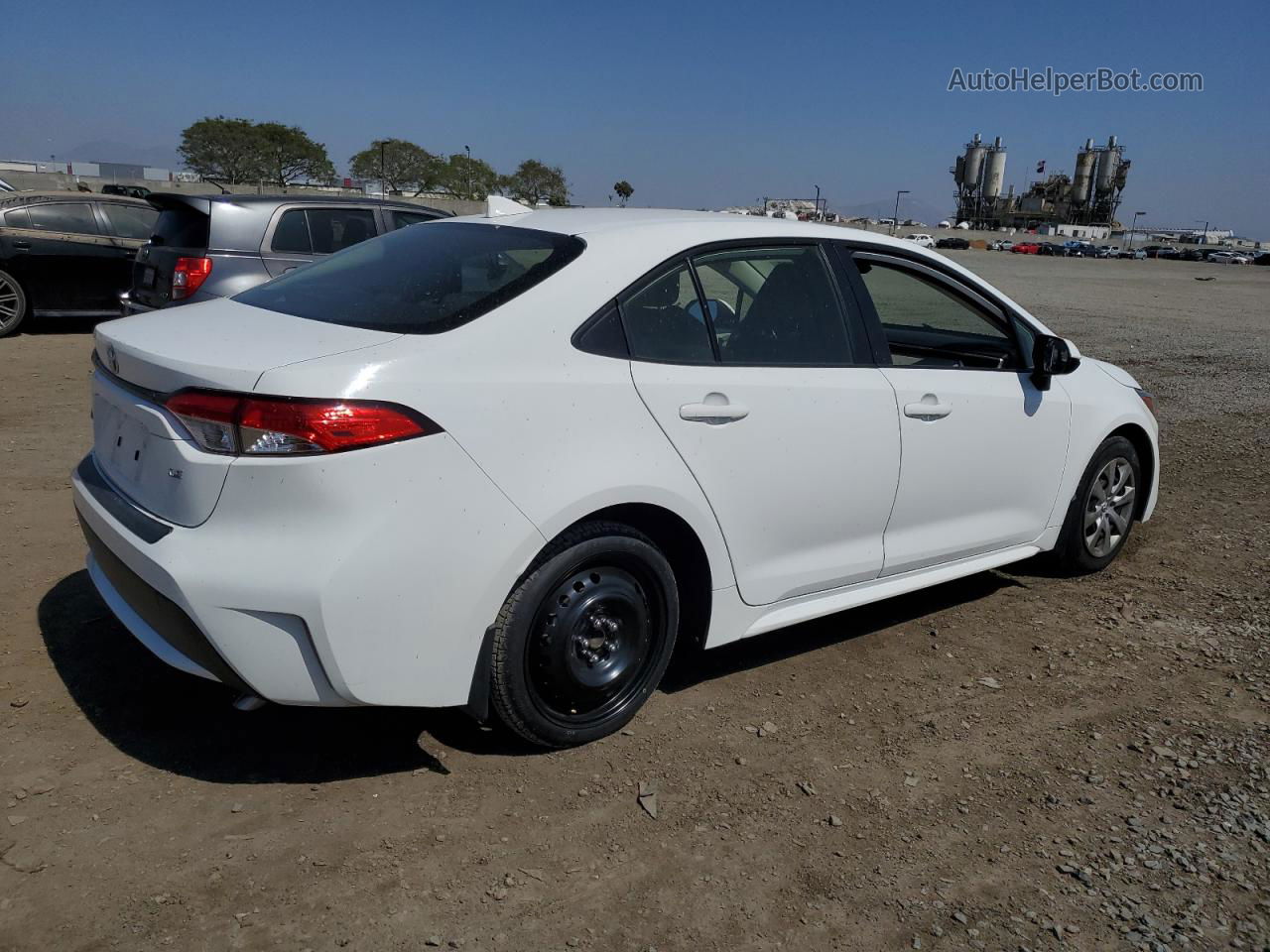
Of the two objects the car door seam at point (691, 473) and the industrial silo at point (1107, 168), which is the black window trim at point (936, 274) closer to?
the car door seam at point (691, 473)

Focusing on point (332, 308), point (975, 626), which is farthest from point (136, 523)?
point (975, 626)

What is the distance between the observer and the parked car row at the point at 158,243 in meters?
8.32

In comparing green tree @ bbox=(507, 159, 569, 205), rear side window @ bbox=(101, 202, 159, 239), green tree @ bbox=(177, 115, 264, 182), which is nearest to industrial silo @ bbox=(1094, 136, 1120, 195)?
green tree @ bbox=(507, 159, 569, 205)

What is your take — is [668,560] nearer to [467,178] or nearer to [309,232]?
[309,232]

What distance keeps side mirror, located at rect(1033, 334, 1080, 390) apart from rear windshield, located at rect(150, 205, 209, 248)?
666cm

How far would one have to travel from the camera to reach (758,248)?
12.3 feet

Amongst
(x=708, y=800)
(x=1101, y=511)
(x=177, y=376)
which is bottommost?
(x=708, y=800)

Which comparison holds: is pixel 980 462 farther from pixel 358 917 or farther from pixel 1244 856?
pixel 358 917

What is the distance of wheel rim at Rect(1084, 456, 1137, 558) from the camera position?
501 cm

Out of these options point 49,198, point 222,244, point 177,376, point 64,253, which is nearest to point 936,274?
point 177,376

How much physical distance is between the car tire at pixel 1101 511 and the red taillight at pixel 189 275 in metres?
6.67

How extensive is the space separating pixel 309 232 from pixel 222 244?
2.61 ft

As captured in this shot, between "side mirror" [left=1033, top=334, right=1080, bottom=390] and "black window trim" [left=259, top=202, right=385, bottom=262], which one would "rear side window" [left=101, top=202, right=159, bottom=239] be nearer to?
"black window trim" [left=259, top=202, right=385, bottom=262]

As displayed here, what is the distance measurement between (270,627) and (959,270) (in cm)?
319
